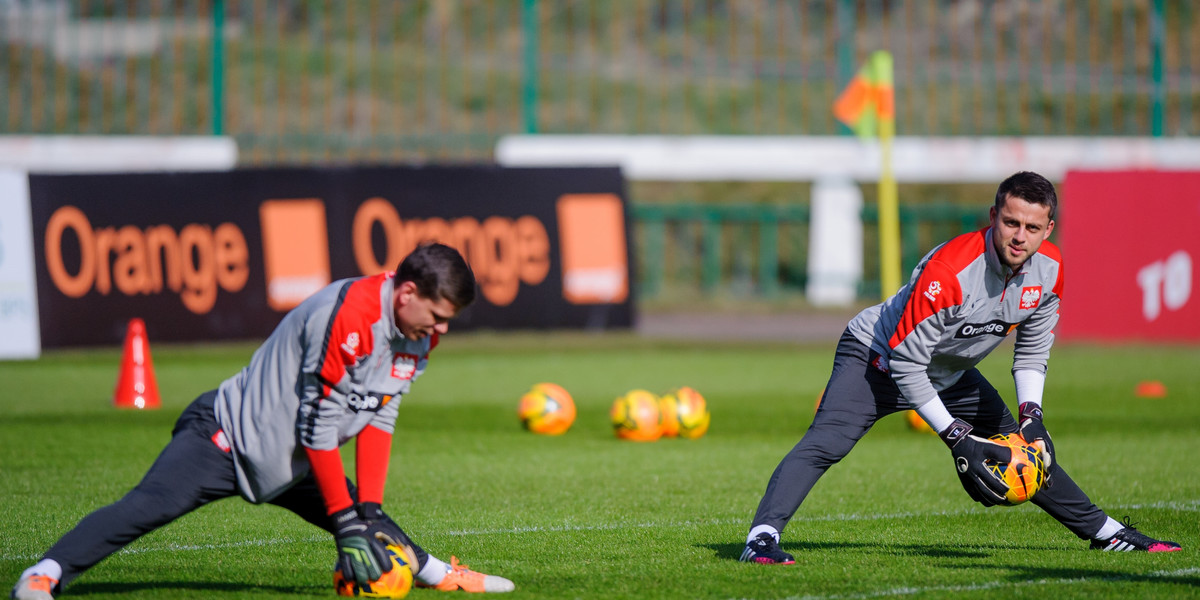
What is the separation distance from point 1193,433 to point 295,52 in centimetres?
2425

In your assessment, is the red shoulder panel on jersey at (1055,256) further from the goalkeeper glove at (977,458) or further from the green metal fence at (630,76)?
the green metal fence at (630,76)

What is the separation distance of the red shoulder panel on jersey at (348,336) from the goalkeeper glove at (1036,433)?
9.75 feet

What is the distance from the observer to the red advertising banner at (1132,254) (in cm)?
1747

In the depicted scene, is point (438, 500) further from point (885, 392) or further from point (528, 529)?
point (885, 392)

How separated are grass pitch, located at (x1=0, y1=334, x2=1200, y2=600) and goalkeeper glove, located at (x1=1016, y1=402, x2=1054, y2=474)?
52 centimetres

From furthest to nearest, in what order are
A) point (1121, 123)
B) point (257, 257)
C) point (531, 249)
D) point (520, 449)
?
1. point (1121, 123)
2. point (531, 249)
3. point (257, 257)
4. point (520, 449)

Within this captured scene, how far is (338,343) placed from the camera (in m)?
5.00

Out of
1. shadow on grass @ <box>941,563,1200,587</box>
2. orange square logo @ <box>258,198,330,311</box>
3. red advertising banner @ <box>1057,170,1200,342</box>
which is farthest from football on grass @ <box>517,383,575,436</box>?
red advertising banner @ <box>1057,170,1200,342</box>

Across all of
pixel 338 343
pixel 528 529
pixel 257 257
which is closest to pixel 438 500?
pixel 528 529

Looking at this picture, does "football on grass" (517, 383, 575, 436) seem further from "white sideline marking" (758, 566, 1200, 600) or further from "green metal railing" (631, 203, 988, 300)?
"green metal railing" (631, 203, 988, 300)

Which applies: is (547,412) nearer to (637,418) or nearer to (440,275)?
(637,418)

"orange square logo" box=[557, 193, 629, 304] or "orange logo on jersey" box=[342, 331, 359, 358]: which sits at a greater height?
"orange logo on jersey" box=[342, 331, 359, 358]

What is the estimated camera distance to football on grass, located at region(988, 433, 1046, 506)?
5.95 meters

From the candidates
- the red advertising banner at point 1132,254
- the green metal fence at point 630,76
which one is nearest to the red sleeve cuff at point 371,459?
the red advertising banner at point 1132,254
